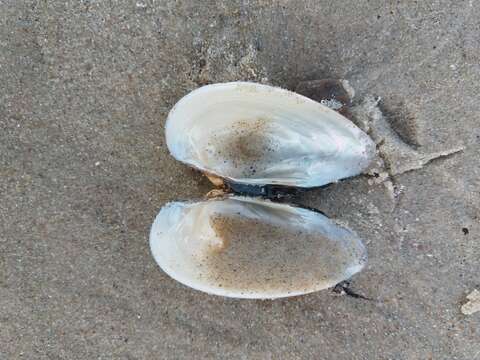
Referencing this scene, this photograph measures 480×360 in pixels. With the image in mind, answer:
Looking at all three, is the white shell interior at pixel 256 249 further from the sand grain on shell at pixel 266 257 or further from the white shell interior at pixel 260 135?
the white shell interior at pixel 260 135

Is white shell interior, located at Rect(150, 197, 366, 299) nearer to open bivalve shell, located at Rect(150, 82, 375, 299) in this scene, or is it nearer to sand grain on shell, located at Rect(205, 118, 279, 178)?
open bivalve shell, located at Rect(150, 82, 375, 299)

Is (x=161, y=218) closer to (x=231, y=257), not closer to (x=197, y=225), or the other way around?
(x=197, y=225)

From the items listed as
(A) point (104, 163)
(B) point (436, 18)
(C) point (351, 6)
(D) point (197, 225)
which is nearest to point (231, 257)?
(D) point (197, 225)

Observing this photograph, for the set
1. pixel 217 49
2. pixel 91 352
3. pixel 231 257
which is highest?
pixel 217 49

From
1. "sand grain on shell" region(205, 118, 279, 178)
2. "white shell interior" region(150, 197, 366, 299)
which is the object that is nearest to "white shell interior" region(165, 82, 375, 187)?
"sand grain on shell" region(205, 118, 279, 178)

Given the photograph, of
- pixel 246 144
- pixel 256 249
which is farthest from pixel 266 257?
pixel 246 144

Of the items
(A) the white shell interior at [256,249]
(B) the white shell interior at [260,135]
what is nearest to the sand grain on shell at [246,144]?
(B) the white shell interior at [260,135]
